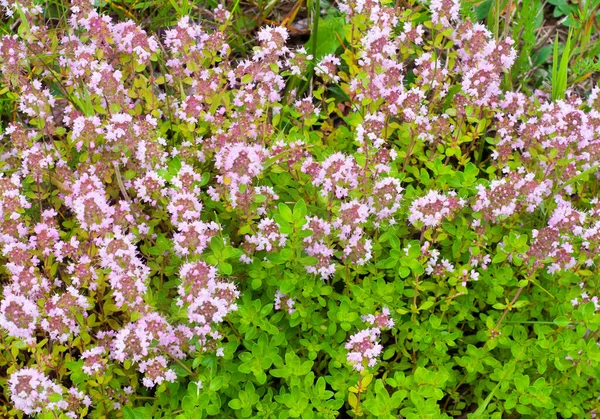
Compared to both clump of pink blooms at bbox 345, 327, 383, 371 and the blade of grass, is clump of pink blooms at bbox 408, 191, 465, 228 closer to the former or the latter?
clump of pink blooms at bbox 345, 327, 383, 371

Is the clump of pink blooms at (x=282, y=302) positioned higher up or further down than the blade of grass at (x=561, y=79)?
further down

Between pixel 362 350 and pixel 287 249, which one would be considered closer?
pixel 362 350

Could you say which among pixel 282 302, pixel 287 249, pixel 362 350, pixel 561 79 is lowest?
pixel 362 350

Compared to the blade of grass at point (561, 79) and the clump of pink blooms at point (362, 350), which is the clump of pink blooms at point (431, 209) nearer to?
the clump of pink blooms at point (362, 350)

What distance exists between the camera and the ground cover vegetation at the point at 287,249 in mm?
2816

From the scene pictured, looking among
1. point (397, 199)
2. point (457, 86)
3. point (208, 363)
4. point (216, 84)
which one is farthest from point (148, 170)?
point (457, 86)

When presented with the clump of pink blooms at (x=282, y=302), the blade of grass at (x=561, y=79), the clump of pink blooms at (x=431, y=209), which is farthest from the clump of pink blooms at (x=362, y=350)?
the blade of grass at (x=561, y=79)

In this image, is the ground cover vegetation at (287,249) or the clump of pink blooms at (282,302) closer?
the ground cover vegetation at (287,249)

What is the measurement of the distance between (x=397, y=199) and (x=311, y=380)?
91 cm

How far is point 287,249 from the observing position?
9.60 ft

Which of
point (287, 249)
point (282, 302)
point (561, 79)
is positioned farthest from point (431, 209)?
point (561, 79)

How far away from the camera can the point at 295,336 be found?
127 inches

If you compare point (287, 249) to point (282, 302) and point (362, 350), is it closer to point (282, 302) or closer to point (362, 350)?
point (282, 302)

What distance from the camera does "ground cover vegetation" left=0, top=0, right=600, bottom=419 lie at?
9.24 feet
